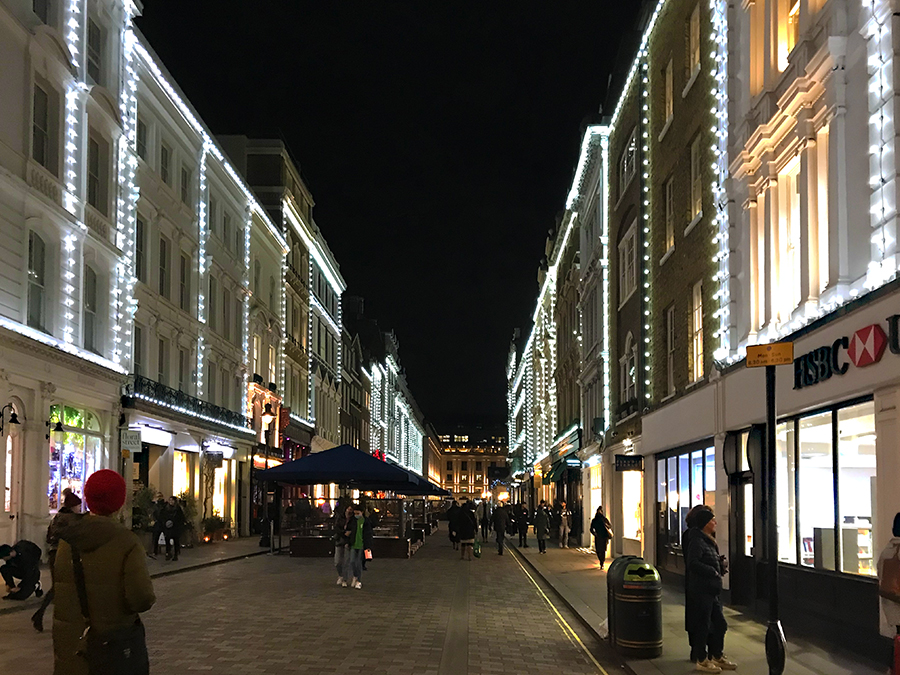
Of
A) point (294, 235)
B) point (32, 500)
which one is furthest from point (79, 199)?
point (294, 235)

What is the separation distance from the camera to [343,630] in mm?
14547

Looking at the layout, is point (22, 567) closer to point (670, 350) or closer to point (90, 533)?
point (90, 533)

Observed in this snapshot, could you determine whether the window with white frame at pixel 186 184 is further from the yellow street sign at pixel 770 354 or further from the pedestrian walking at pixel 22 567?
the yellow street sign at pixel 770 354

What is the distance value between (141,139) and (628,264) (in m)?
15.1

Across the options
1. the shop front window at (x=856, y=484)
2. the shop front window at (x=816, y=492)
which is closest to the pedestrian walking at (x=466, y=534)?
the shop front window at (x=816, y=492)

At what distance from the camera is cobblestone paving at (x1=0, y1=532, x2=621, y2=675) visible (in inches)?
460

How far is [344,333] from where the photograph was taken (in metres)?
81.2

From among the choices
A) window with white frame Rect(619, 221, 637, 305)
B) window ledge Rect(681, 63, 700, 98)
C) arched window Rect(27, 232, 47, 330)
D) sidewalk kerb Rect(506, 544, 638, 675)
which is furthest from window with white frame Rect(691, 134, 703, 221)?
arched window Rect(27, 232, 47, 330)

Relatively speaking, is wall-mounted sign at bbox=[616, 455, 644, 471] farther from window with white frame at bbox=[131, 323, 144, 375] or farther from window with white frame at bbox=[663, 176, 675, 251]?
window with white frame at bbox=[131, 323, 144, 375]

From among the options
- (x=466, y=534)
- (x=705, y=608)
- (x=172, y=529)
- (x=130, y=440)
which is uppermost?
(x=130, y=440)

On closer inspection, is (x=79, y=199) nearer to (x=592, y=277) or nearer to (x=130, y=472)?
(x=130, y=472)

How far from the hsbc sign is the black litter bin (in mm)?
3241

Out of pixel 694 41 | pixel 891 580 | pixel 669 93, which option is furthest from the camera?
pixel 669 93

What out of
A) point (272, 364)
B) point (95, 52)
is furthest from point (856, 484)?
point (272, 364)
